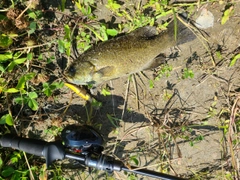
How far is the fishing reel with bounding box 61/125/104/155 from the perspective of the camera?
2627mm

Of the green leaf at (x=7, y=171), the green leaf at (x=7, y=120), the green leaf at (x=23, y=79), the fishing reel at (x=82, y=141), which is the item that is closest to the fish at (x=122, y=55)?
the green leaf at (x=23, y=79)

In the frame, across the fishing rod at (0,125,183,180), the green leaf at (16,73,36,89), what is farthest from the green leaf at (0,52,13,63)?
the fishing rod at (0,125,183,180)

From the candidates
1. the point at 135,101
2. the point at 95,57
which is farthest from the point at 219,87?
the point at 95,57

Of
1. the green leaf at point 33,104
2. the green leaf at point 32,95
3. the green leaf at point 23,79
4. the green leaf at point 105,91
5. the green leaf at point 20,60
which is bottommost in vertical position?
the green leaf at point 33,104

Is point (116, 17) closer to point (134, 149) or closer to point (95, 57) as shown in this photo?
point (95, 57)

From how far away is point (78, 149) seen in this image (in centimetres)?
264

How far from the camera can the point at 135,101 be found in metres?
3.20

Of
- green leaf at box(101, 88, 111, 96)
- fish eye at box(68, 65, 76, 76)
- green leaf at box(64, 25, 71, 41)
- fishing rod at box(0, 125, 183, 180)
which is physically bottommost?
fishing rod at box(0, 125, 183, 180)

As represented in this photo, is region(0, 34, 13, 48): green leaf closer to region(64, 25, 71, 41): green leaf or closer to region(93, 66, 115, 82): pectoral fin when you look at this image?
region(64, 25, 71, 41): green leaf

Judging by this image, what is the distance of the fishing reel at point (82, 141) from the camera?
8.62 feet

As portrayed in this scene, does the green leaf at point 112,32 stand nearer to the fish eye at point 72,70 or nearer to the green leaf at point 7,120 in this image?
the fish eye at point 72,70

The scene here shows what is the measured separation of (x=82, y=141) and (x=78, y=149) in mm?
84

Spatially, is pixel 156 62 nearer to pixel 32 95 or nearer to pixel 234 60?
pixel 234 60

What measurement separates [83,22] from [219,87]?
5.22 ft
